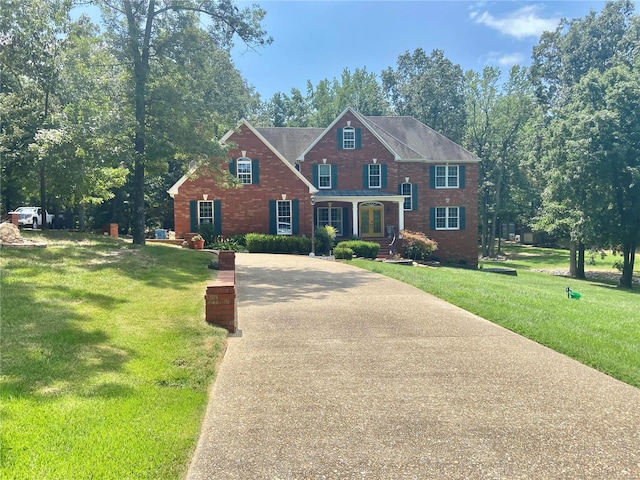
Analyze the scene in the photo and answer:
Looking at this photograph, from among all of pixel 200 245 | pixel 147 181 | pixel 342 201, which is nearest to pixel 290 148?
pixel 342 201

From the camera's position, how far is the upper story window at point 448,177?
96.4 feet

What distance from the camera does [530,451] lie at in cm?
369

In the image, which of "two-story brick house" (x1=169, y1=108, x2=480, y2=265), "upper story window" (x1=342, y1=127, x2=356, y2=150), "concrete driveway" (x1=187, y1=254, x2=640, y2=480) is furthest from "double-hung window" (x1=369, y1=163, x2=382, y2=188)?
"concrete driveway" (x1=187, y1=254, x2=640, y2=480)

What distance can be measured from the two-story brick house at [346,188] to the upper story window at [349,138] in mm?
59

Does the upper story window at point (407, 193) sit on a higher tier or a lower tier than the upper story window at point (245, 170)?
lower

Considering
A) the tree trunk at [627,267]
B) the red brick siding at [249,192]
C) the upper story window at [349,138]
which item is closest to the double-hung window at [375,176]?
the upper story window at [349,138]

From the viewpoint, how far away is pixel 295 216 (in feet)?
84.1

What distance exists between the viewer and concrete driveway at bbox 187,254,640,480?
11.4ft

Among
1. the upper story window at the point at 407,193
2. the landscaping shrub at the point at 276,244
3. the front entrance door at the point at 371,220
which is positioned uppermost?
the upper story window at the point at 407,193

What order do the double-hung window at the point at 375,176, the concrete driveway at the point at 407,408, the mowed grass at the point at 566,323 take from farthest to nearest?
1. the double-hung window at the point at 375,176
2. the mowed grass at the point at 566,323
3. the concrete driveway at the point at 407,408

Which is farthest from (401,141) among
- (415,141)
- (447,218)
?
(447,218)

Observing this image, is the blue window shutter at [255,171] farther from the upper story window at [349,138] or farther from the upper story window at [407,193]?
the upper story window at [407,193]

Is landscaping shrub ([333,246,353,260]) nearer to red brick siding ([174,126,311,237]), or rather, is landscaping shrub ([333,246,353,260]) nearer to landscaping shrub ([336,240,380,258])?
landscaping shrub ([336,240,380,258])

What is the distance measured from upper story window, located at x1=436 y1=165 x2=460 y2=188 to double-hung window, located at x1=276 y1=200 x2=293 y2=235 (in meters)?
9.89
